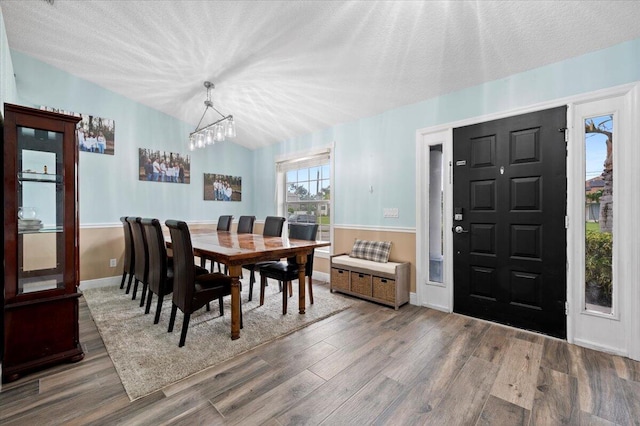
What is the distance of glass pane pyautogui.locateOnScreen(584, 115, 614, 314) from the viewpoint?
2217 millimetres

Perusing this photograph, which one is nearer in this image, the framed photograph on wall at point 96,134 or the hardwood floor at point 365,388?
the hardwood floor at point 365,388

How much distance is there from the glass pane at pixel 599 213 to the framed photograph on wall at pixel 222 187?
16.4ft

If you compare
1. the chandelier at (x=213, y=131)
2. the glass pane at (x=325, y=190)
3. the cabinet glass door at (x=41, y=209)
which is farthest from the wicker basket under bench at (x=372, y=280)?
the cabinet glass door at (x=41, y=209)

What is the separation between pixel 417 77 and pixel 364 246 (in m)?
2.03

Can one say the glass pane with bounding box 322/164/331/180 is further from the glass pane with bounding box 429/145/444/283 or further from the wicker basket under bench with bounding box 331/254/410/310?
the glass pane with bounding box 429/145/444/283

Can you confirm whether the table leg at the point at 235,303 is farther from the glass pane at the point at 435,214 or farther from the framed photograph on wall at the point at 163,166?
the framed photograph on wall at the point at 163,166

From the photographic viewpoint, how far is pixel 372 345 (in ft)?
7.48

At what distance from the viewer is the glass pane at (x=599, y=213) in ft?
7.27

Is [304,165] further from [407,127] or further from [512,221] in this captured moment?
[512,221]

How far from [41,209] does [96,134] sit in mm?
2442

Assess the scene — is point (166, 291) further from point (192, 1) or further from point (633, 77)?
point (633, 77)

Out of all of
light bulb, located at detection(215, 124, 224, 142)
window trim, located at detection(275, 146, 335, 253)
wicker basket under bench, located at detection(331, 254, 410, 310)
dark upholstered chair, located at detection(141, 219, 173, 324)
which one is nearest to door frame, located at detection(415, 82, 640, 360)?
wicker basket under bench, located at detection(331, 254, 410, 310)

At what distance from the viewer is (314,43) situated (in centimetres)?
246

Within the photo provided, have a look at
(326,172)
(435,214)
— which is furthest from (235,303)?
(326,172)
